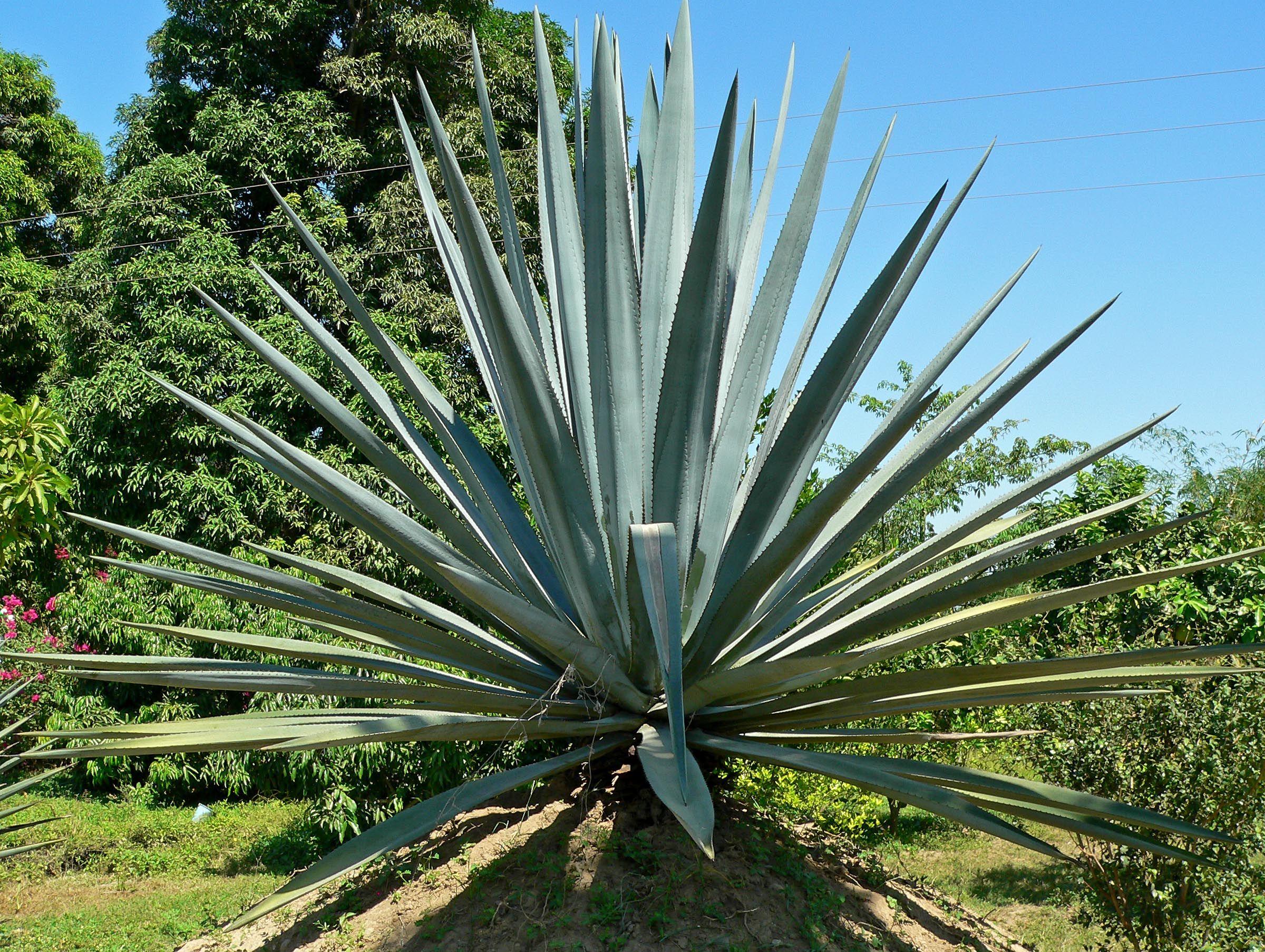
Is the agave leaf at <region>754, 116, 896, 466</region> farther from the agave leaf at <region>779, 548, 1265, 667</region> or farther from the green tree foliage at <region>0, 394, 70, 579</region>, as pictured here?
the green tree foliage at <region>0, 394, 70, 579</region>

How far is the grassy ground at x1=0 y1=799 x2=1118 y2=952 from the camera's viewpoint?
545 cm

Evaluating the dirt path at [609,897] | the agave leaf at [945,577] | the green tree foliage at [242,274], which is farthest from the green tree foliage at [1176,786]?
the green tree foliage at [242,274]

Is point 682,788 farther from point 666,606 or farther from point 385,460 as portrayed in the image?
point 385,460

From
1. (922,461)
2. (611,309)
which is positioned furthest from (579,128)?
(922,461)

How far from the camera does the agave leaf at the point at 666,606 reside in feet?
6.26

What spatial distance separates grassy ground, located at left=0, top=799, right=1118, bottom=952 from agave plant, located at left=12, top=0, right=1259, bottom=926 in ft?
5.72

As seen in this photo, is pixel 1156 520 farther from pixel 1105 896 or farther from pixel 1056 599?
pixel 1056 599

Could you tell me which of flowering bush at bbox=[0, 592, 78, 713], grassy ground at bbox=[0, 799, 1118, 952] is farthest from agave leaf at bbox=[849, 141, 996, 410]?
flowering bush at bbox=[0, 592, 78, 713]

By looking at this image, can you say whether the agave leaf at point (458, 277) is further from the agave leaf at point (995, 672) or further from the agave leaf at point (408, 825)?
the agave leaf at point (995, 672)

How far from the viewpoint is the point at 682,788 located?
1.92 metres

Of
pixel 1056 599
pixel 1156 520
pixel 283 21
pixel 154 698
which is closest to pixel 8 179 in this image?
pixel 283 21

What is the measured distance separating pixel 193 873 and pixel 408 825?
559 cm

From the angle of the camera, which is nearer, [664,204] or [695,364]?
[695,364]

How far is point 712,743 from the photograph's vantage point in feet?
8.86
